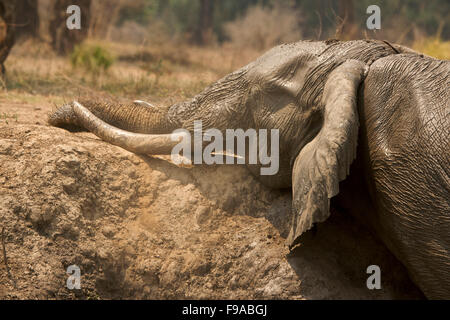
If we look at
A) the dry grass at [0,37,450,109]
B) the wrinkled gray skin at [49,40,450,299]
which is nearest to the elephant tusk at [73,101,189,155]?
the wrinkled gray skin at [49,40,450,299]

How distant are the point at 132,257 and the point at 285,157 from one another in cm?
125

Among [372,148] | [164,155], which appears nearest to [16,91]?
[164,155]

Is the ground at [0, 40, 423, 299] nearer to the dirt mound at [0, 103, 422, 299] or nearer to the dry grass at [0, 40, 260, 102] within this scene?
the dirt mound at [0, 103, 422, 299]

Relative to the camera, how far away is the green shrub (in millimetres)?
9266

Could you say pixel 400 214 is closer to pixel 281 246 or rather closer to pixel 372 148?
pixel 372 148

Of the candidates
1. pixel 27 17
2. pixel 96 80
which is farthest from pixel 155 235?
pixel 27 17

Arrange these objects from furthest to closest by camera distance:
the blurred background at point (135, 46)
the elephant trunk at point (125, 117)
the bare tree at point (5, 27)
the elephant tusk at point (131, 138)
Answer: the bare tree at point (5, 27), the blurred background at point (135, 46), the elephant trunk at point (125, 117), the elephant tusk at point (131, 138)

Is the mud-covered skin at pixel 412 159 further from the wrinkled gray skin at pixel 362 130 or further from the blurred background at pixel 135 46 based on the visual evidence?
the blurred background at pixel 135 46

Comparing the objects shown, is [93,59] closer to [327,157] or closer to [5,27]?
[5,27]

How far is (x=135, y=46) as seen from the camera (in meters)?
16.7

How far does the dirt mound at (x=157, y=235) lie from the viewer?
3.88 m

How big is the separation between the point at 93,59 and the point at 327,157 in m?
6.68

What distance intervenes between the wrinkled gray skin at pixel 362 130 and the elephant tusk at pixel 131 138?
0.33 m

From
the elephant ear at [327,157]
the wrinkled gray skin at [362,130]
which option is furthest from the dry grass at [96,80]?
the elephant ear at [327,157]
